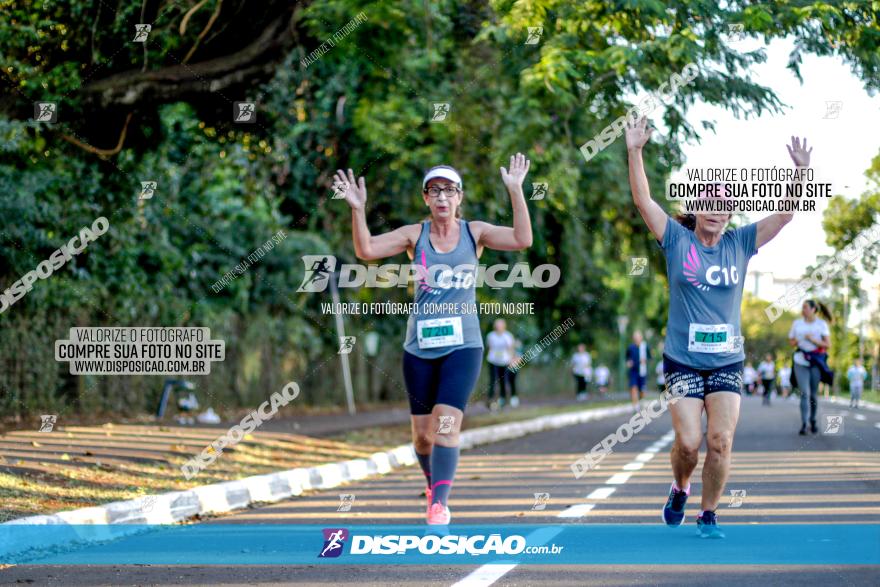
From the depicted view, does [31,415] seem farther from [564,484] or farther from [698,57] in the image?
[698,57]

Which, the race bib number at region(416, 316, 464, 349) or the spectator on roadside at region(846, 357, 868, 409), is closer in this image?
the race bib number at region(416, 316, 464, 349)

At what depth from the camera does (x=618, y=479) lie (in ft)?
41.0

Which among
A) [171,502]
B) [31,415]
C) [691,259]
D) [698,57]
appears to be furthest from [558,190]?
[691,259]

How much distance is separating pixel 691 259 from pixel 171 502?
4.72 meters

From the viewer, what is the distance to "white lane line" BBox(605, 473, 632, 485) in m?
12.1

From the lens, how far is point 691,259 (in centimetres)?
748

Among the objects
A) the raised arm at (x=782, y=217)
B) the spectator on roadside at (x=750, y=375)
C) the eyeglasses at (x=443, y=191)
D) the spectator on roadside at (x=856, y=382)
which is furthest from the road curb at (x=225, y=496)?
the spectator on roadside at (x=750, y=375)

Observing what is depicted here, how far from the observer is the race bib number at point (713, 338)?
24.2 ft

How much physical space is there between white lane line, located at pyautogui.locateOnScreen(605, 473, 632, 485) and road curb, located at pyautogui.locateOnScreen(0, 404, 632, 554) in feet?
9.02

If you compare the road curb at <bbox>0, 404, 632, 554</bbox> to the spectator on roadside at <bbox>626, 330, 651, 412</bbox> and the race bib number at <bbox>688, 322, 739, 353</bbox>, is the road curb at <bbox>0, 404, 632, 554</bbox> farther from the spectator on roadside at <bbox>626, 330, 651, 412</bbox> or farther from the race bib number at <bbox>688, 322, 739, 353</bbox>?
the spectator on roadside at <bbox>626, 330, 651, 412</bbox>

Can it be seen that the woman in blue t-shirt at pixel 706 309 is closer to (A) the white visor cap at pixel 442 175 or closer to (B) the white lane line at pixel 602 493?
(A) the white visor cap at pixel 442 175

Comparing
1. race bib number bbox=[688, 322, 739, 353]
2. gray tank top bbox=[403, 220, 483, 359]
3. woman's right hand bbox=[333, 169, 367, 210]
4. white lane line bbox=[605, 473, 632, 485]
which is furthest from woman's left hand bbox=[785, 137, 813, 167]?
white lane line bbox=[605, 473, 632, 485]

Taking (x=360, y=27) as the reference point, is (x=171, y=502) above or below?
below

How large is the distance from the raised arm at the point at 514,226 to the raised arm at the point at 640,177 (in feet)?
1.91
